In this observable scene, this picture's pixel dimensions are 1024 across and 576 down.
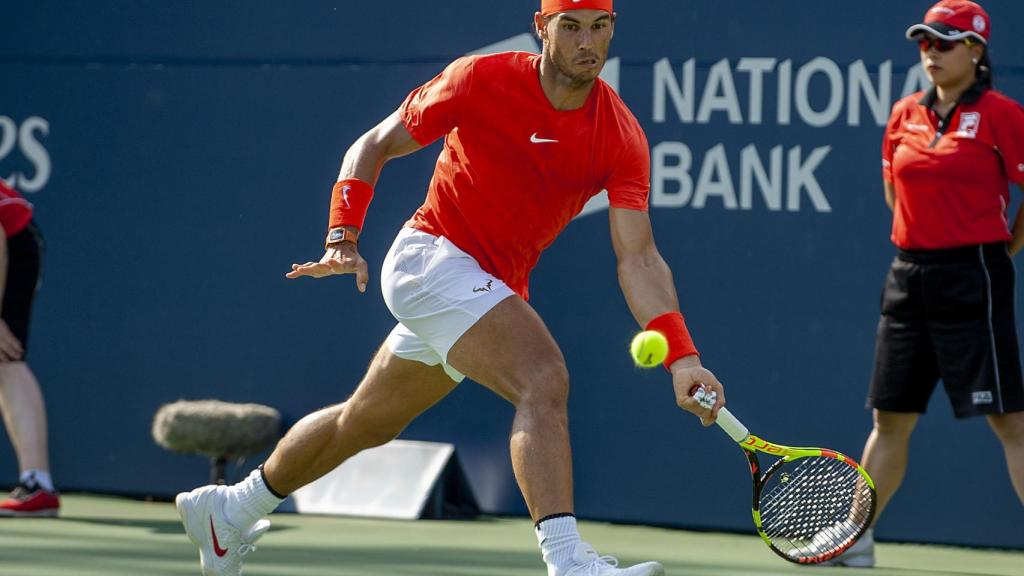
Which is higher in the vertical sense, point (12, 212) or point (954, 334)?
point (12, 212)

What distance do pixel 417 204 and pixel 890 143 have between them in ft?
6.26

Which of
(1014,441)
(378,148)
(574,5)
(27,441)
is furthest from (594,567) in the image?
(27,441)

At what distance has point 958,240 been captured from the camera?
5492 millimetres

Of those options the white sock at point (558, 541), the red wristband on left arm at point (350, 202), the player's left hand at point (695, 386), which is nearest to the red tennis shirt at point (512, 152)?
the red wristband on left arm at point (350, 202)

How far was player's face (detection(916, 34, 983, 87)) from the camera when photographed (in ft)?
17.9

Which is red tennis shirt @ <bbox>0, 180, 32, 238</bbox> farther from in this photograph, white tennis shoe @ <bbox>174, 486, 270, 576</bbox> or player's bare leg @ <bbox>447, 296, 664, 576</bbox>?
player's bare leg @ <bbox>447, 296, 664, 576</bbox>

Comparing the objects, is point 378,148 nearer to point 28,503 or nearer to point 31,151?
point 28,503

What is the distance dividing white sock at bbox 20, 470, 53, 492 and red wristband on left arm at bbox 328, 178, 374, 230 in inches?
103

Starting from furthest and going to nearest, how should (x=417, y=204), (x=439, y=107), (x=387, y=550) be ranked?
(x=417, y=204) → (x=387, y=550) → (x=439, y=107)

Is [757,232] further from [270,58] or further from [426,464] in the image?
[270,58]

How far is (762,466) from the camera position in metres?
6.29

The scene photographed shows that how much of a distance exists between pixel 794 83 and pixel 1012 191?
851 millimetres

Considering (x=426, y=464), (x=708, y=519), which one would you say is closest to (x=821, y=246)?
(x=708, y=519)

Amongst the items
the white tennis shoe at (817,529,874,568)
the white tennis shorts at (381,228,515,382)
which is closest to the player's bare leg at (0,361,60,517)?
the white tennis shorts at (381,228,515,382)
